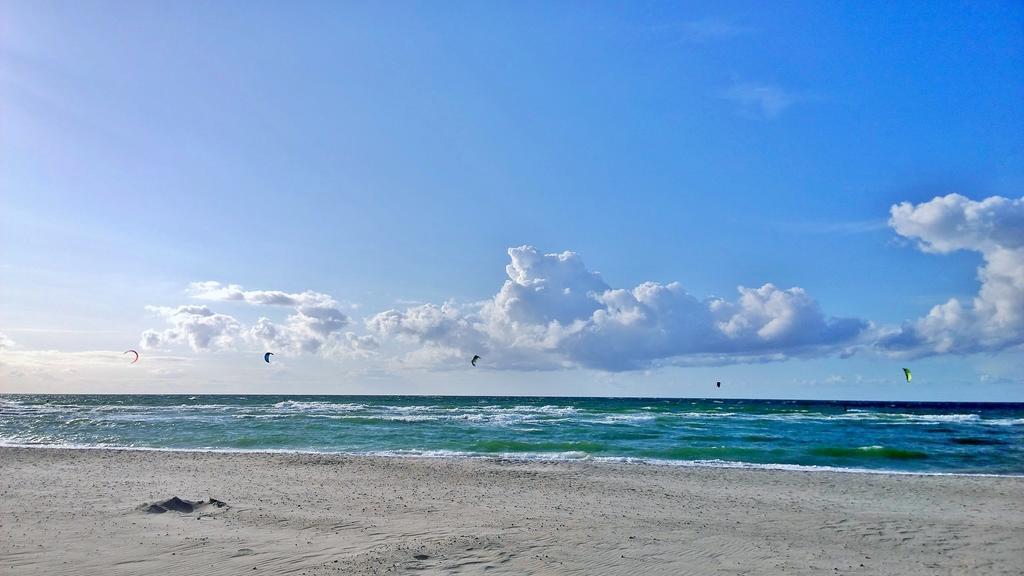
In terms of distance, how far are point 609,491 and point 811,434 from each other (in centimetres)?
2165

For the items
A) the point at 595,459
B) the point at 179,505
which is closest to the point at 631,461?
the point at 595,459

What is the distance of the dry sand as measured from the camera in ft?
27.1

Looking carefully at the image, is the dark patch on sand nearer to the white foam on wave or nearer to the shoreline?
the shoreline

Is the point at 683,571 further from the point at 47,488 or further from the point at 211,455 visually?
the point at 211,455

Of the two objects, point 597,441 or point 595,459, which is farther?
point 597,441

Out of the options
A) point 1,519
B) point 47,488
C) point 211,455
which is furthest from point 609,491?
point 211,455

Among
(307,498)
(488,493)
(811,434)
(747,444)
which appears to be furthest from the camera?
(811,434)

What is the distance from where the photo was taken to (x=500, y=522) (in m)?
10.7

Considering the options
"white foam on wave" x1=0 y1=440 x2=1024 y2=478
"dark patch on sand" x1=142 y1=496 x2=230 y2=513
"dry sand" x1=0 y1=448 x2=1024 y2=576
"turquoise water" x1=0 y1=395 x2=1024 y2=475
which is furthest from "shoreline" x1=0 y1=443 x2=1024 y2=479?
"dark patch on sand" x1=142 y1=496 x2=230 y2=513

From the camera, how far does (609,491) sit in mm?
14195

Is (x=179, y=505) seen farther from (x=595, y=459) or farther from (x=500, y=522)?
(x=595, y=459)

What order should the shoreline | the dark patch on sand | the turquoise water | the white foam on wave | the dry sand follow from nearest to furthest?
the dry sand
the dark patch on sand
the shoreline
the white foam on wave
the turquoise water

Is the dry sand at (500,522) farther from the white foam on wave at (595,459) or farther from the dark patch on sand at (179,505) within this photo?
the white foam on wave at (595,459)

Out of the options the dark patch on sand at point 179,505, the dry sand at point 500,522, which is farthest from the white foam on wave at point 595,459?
the dark patch on sand at point 179,505
